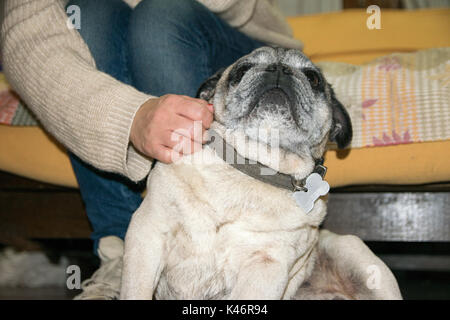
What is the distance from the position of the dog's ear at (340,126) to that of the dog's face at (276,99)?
0.06 meters

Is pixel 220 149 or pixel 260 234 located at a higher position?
pixel 220 149

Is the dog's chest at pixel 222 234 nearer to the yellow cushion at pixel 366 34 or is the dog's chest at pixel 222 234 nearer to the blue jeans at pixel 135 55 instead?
the blue jeans at pixel 135 55

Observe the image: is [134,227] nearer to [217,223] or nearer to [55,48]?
[217,223]

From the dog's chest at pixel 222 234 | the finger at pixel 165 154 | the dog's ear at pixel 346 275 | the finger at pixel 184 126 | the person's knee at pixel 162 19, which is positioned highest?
the person's knee at pixel 162 19

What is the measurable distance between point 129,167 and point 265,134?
0.41 metres

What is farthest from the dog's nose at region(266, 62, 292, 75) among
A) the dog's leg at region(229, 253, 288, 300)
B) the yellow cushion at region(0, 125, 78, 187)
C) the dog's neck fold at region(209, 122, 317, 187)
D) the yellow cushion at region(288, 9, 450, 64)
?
the yellow cushion at region(288, 9, 450, 64)

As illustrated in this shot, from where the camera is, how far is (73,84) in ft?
3.60

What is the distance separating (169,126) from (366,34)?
1781mm

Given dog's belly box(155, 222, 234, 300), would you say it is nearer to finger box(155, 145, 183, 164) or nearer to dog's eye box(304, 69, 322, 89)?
finger box(155, 145, 183, 164)

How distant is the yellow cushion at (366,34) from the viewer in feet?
7.20

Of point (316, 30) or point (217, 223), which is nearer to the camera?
point (217, 223)

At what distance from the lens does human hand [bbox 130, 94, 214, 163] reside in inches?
37.9

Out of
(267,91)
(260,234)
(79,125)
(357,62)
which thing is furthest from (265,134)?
(357,62)

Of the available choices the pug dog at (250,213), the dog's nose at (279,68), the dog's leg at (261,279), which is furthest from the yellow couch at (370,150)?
the dog's leg at (261,279)
